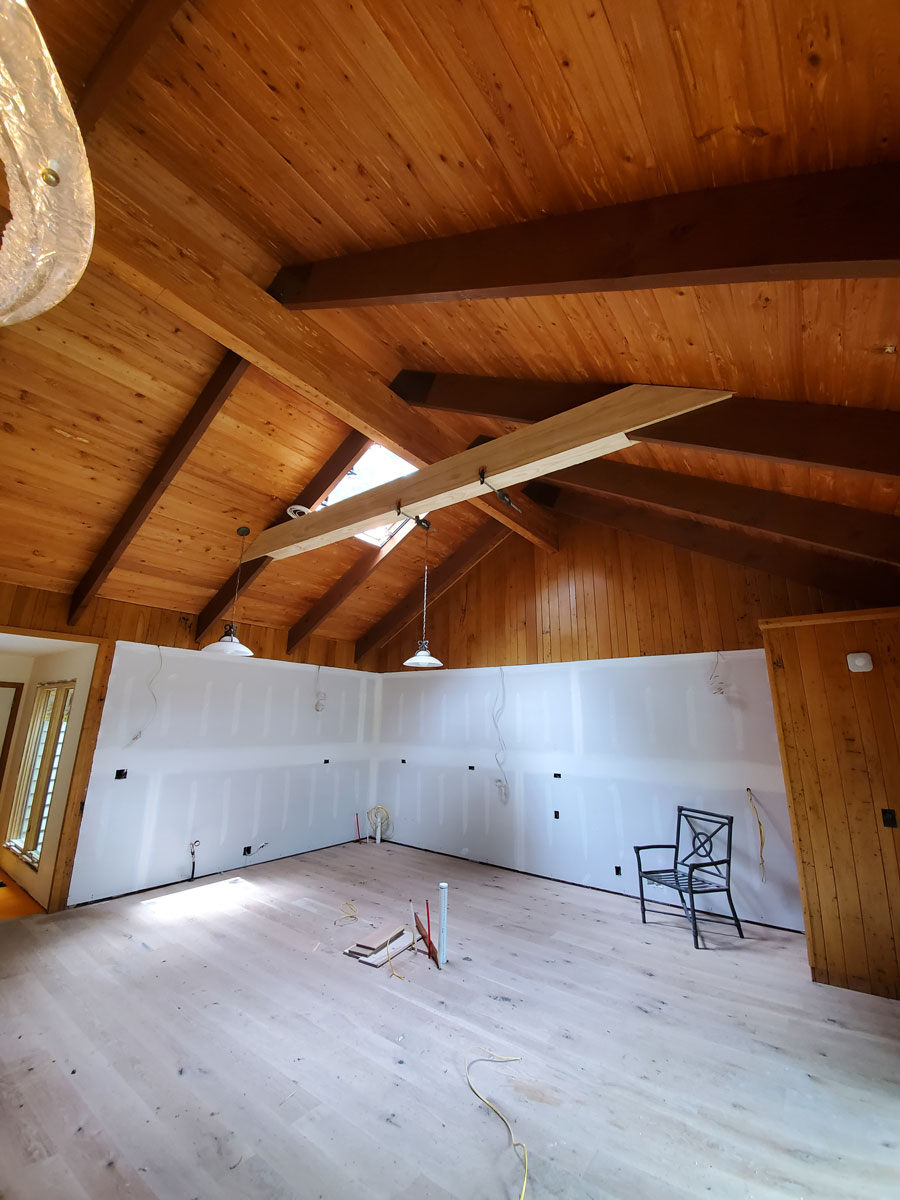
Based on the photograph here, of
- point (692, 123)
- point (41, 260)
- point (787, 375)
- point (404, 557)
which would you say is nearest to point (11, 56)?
point (41, 260)

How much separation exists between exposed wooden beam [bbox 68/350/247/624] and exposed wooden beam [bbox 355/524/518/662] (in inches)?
141

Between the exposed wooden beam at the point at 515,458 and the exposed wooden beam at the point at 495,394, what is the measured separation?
0.82ft

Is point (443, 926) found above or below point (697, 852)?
below

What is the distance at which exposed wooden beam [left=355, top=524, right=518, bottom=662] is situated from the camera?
6360 mm

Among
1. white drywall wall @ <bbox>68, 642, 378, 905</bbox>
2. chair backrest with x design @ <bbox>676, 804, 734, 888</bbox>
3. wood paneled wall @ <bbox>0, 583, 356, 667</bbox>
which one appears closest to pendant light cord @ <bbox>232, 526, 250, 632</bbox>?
wood paneled wall @ <bbox>0, 583, 356, 667</bbox>

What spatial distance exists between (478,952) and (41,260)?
14.4ft

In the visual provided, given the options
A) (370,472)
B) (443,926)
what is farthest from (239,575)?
(443,926)

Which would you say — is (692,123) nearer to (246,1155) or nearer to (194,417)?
(194,417)

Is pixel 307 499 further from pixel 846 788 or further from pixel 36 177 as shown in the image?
pixel 846 788

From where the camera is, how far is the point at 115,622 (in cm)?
491

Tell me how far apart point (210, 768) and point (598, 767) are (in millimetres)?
4309

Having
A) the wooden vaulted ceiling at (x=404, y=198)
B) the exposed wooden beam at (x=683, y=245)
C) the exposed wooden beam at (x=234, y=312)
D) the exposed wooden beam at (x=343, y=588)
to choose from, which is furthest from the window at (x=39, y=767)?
the exposed wooden beam at (x=683, y=245)

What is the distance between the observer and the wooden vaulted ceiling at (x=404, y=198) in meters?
1.32

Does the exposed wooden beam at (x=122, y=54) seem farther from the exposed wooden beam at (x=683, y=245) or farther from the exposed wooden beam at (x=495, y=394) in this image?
the exposed wooden beam at (x=495, y=394)
